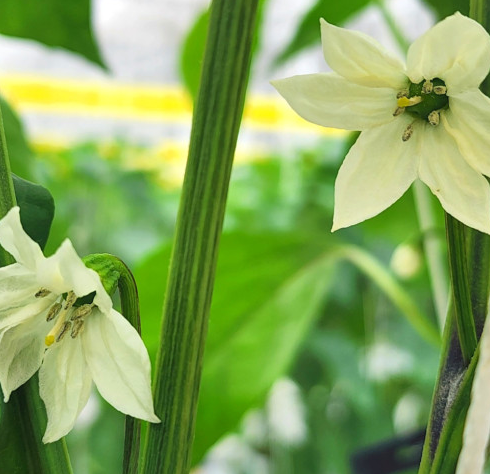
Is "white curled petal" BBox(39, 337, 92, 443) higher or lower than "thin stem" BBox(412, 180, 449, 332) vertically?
lower

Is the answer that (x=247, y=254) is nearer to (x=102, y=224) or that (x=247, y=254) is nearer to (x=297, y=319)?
(x=297, y=319)

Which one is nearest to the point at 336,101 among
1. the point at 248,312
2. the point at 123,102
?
the point at 248,312

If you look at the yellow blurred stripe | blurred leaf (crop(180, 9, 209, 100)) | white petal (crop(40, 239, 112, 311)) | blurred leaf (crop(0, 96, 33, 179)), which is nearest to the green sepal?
white petal (crop(40, 239, 112, 311))

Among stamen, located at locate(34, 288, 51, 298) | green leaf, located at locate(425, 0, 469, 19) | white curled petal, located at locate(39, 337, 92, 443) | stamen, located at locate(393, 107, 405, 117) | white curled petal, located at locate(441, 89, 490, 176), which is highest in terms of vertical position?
green leaf, located at locate(425, 0, 469, 19)

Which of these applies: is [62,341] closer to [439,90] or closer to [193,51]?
[439,90]

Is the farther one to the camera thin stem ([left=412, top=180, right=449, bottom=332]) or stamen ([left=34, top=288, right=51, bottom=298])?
thin stem ([left=412, top=180, right=449, bottom=332])

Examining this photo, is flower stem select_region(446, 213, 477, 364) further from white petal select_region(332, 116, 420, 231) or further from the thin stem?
the thin stem

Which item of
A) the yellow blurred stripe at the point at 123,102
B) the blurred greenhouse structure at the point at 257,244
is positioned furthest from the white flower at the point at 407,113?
the yellow blurred stripe at the point at 123,102

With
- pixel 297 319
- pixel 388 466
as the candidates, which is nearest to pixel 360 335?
pixel 297 319
